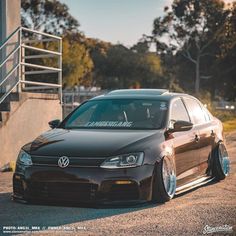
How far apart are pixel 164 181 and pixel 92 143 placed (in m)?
0.99

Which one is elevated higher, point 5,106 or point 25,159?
point 5,106

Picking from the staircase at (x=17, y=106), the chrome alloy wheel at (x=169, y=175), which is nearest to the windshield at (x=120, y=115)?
the chrome alloy wheel at (x=169, y=175)

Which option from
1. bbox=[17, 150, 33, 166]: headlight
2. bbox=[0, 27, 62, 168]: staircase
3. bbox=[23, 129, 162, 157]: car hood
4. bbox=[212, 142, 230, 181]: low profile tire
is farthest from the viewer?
bbox=[0, 27, 62, 168]: staircase

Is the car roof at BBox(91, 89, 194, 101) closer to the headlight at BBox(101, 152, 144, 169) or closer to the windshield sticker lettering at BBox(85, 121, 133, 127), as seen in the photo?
the windshield sticker lettering at BBox(85, 121, 133, 127)

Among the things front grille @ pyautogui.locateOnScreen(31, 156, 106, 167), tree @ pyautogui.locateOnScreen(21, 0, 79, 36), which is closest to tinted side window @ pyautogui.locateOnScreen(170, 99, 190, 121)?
front grille @ pyautogui.locateOnScreen(31, 156, 106, 167)

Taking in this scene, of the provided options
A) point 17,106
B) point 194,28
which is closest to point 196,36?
point 194,28

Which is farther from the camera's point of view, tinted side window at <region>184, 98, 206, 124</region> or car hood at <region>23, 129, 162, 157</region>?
tinted side window at <region>184, 98, 206, 124</region>

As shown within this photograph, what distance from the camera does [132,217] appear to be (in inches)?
268

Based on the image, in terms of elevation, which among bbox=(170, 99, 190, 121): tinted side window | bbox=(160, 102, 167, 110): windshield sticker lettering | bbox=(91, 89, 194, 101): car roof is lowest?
bbox=(170, 99, 190, 121): tinted side window

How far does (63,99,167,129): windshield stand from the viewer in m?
8.31

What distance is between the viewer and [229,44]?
2410 inches

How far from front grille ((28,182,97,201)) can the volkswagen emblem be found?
8.4 inches

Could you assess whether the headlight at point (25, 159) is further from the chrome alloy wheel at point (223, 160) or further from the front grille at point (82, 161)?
the chrome alloy wheel at point (223, 160)

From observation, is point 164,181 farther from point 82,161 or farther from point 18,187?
point 18,187
